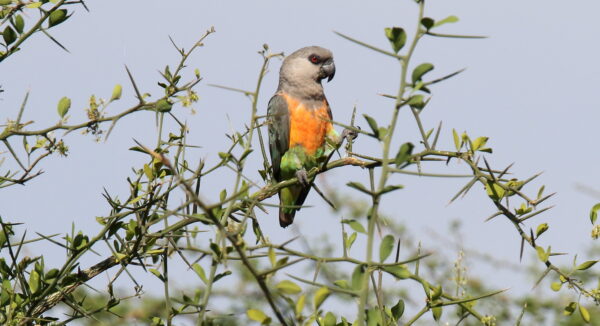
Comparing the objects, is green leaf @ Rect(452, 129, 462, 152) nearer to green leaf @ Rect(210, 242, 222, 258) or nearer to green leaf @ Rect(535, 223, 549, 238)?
green leaf @ Rect(535, 223, 549, 238)

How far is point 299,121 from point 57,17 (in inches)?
123

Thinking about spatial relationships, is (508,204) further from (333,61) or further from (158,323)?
(333,61)

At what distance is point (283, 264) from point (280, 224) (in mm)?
4848

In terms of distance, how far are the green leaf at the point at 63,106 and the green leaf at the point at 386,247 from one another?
1478mm

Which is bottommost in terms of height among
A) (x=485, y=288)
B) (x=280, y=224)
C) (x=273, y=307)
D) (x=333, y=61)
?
(x=485, y=288)

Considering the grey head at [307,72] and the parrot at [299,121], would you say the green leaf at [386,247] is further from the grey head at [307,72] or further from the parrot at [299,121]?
the grey head at [307,72]

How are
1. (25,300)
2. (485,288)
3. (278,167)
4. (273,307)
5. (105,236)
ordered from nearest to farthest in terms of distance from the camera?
1. (273,307)
2. (25,300)
3. (105,236)
4. (278,167)
5. (485,288)

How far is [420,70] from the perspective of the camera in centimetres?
170

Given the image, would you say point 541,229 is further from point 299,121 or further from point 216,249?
point 299,121

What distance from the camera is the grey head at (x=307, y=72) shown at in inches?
247

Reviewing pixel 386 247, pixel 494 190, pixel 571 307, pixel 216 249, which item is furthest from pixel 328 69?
pixel 386 247

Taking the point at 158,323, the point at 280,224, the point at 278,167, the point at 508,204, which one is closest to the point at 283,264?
the point at 158,323

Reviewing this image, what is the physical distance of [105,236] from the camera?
9.60 feet

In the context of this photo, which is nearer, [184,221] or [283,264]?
[283,264]
